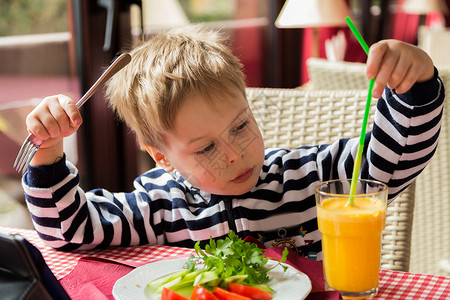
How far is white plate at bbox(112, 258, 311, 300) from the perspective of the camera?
0.83 meters

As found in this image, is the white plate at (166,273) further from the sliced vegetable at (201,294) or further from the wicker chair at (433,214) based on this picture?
the wicker chair at (433,214)

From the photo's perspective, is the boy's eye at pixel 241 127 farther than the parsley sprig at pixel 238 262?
Yes

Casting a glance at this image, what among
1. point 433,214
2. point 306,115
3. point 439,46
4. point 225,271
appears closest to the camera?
point 225,271

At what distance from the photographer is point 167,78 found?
3.75 feet

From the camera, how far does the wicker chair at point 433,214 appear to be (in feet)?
6.41

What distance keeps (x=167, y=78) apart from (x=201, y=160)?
168mm

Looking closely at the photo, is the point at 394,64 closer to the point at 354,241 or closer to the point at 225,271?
the point at 354,241

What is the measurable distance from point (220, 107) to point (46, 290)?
0.51 meters

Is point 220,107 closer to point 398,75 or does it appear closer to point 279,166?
point 279,166

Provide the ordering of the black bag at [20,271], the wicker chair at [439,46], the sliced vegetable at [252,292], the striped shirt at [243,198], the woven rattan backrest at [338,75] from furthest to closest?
1. the wicker chair at [439,46]
2. the woven rattan backrest at [338,75]
3. the striped shirt at [243,198]
4. the sliced vegetable at [252,292]
5. the black bag at [20,271]

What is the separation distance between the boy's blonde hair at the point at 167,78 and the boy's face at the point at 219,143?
0.02 m

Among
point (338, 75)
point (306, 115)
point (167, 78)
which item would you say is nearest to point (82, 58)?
point (338, 75)

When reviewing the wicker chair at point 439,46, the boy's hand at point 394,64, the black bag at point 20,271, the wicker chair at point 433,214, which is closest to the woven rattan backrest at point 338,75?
the wicker chair at point 433,214

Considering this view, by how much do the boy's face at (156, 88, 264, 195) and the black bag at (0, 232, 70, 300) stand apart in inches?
18.1
